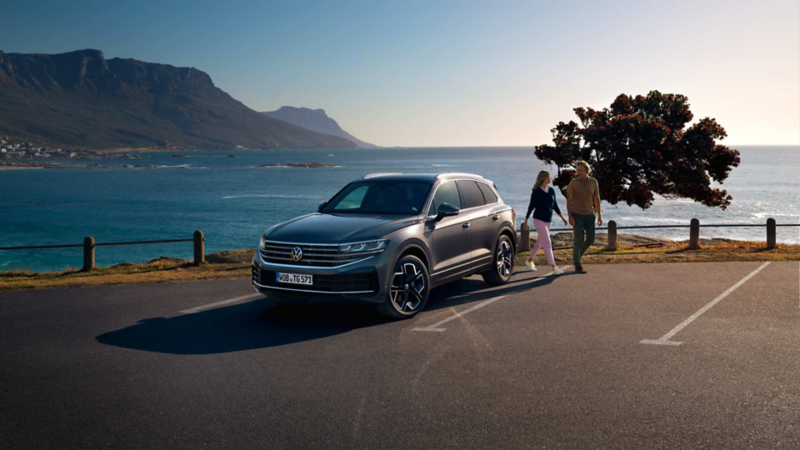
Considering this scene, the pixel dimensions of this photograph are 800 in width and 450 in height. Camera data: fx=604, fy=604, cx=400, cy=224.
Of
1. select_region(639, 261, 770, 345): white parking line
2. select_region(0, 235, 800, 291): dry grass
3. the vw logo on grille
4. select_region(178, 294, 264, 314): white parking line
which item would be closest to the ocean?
select_region(0, 235, 800, 291): dry grass

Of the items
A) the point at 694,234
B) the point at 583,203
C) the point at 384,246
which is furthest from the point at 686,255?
the point at 384,246

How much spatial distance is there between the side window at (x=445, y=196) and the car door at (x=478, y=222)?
16 centimetres

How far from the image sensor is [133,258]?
139 ft

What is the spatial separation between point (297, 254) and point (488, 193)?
387 centimetres

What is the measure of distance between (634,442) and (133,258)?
143ft

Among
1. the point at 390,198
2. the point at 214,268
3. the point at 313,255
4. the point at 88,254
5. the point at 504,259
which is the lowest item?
the point at 214,268

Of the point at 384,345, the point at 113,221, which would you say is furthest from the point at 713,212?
the point at 384,345

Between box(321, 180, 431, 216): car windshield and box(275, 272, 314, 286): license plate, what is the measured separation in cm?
141

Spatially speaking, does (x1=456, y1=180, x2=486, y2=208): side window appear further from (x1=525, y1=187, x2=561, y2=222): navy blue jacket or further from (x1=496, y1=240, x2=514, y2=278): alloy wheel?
(x1=525, y1=187, x2=561, y2=222): navy blue jacket

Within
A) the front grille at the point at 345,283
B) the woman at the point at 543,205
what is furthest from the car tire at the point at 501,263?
the front grille at the point at 345,283

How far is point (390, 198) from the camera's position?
8.64 m

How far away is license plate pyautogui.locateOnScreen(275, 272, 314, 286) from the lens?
288 inches

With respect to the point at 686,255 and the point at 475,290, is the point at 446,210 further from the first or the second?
the point at 686,255

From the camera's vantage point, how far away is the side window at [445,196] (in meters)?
8.45
